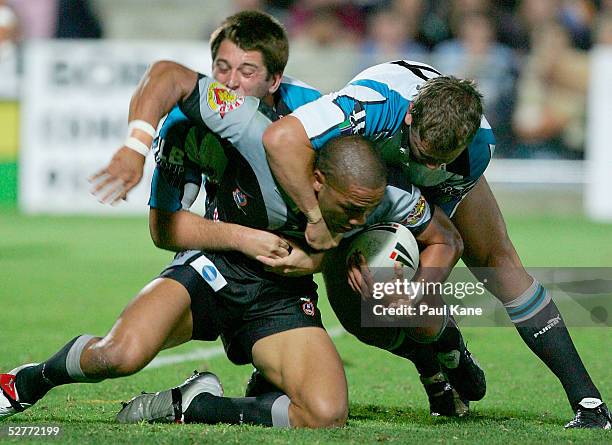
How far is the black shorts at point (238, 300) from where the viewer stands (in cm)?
535

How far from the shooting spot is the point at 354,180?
4840mm

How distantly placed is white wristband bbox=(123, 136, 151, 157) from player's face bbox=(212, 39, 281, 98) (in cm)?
100

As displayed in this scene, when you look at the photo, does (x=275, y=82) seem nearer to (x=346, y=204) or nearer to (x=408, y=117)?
(x=408, y=117)

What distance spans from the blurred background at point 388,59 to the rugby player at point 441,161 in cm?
908

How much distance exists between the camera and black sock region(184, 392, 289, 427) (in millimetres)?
5066

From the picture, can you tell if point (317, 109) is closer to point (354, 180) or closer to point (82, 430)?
point (354, 180)

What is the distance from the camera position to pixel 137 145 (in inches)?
183

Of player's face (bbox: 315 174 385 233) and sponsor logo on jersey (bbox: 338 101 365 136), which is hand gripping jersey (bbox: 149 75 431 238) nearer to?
player's face (bbox: 315 174 385 233)

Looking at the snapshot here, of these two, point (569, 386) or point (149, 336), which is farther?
point (569, 386)

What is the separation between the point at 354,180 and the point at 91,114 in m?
10.0

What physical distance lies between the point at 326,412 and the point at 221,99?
1.40 meters

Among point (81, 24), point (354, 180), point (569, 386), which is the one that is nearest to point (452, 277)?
point (569, 386)

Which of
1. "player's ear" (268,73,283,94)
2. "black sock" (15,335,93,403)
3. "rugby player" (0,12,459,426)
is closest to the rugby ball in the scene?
"rugby player" (0,12,459,426)

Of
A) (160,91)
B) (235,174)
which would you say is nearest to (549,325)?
(235,174)
